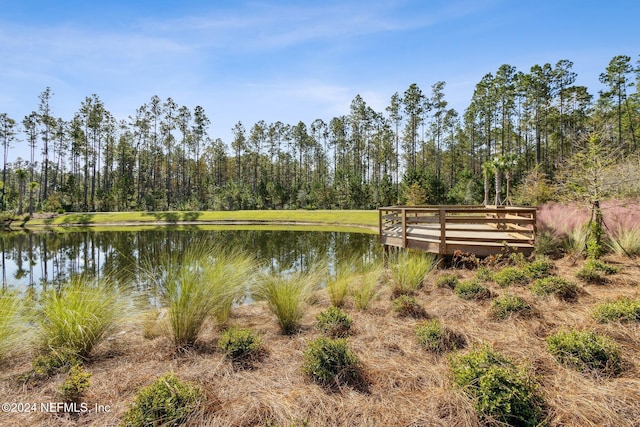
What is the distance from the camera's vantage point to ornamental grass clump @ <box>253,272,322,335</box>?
3.98 m

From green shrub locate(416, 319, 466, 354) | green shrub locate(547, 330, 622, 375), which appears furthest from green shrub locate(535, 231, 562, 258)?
green shrub locate(416, 319, 466, 354)

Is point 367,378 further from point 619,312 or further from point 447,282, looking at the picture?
point 447,282

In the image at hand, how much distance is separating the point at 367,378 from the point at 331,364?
13.2 inches

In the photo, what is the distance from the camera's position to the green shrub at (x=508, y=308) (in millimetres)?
3945

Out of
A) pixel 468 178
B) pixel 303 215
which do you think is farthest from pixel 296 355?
pixel 468 178

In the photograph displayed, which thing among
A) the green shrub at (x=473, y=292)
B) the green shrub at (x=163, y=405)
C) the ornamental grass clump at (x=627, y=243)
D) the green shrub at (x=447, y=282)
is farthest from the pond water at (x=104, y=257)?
the green shrub at (x=163, y=405)

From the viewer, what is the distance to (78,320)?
309cm

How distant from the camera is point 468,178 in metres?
34.6

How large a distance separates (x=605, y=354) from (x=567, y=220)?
6.52m

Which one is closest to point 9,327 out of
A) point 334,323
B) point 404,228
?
point 334,323

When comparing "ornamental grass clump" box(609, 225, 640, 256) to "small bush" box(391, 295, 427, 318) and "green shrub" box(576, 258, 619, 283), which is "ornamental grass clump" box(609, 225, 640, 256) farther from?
"small bush" box(391, 295, 427, 318)

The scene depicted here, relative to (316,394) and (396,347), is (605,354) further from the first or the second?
(316,394)

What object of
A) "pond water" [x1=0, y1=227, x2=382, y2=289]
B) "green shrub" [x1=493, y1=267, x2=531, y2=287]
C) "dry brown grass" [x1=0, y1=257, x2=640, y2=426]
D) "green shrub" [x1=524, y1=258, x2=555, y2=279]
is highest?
"green shrub" [x1=524, y1=258, x2=555, y2=279]

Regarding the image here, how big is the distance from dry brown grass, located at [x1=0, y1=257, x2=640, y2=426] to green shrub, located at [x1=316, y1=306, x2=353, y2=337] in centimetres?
11
